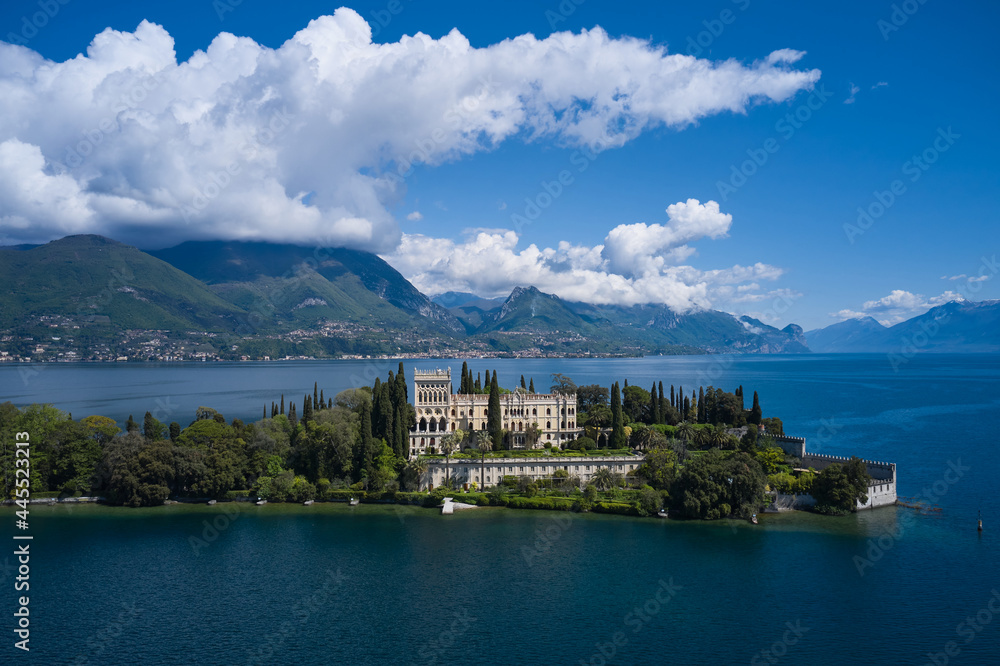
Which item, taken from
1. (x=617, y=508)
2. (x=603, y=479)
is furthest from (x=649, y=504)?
(x=603, y=479)

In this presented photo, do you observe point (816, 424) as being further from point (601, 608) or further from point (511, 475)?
point (601, 608)

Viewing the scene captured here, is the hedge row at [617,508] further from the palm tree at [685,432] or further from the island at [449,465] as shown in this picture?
the palm tree at [685,432]

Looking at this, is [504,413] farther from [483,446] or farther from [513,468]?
[513,468]

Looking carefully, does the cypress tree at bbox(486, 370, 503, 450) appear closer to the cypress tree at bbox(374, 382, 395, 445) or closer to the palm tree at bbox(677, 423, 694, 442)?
the cypress tree at bbox(374, 382, 395, 445)

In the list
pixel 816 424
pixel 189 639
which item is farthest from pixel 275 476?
pixel 816 424

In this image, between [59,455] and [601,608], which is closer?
[601,608]

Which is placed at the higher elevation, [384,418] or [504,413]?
[384,418]
